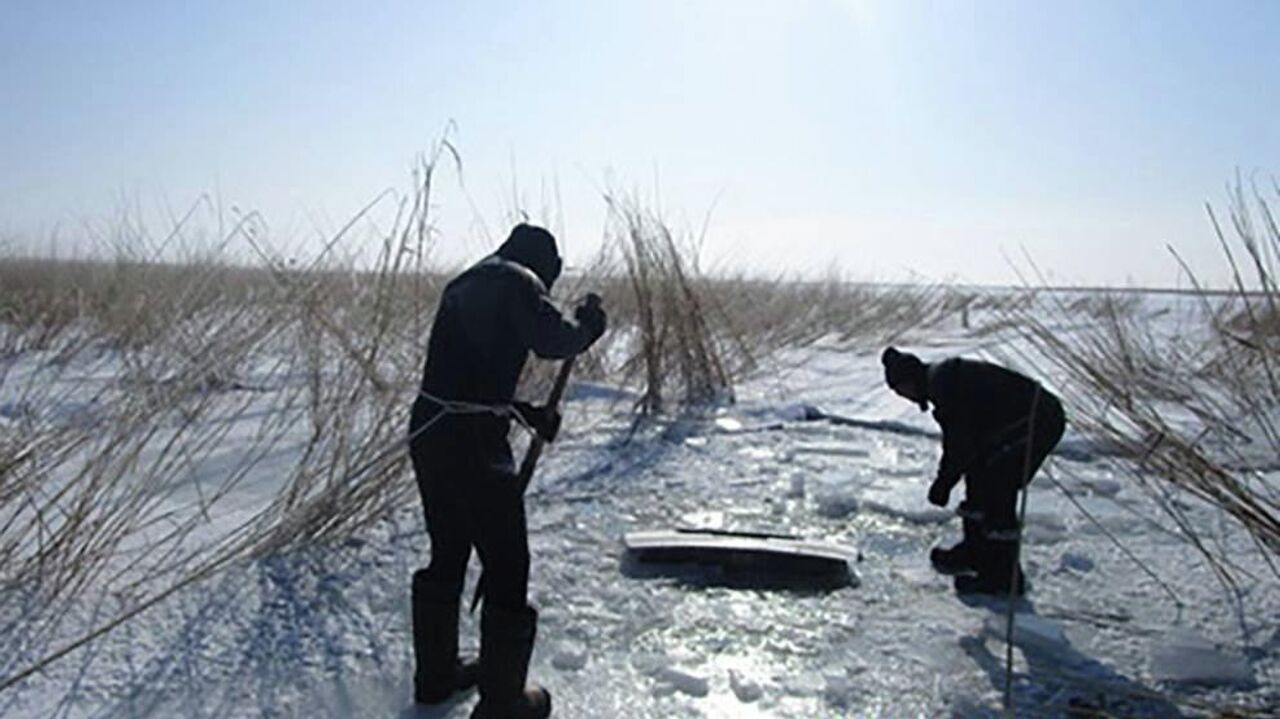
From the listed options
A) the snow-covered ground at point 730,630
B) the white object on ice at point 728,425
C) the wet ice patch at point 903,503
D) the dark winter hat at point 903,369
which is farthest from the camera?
the white object on ice at point 728,425

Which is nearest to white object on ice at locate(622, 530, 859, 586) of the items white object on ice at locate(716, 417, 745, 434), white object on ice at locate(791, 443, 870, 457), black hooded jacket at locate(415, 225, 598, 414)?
black hooded jacket at locate(415, 225, 598, 414)

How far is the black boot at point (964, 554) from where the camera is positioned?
2.70 m

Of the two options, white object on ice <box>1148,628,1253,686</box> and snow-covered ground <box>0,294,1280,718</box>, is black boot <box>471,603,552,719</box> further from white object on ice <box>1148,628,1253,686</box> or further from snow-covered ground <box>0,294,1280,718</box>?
white object on ice <box>1148,628,1253,686</box>

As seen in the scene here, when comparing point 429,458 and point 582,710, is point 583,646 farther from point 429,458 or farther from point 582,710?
point 429,458

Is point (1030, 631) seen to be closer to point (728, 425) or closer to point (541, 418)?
point (541, 418)

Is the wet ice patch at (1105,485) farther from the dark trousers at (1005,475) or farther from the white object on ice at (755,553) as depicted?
the white object on ice at (755,553)

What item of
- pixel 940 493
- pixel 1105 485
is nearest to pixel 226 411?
pixel 940 493

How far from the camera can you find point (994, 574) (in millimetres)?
2611

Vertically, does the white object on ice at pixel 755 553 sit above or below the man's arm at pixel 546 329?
below

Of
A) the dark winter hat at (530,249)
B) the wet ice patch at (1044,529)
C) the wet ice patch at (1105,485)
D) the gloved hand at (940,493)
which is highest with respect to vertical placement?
the dark winter hat at (530,249)

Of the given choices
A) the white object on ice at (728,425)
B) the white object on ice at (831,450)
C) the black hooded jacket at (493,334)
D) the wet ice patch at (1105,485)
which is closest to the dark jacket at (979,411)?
the wet ice patch at (1105,485)

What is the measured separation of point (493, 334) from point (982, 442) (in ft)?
5.20

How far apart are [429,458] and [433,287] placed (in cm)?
291

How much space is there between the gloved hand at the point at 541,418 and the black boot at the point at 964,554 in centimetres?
135
